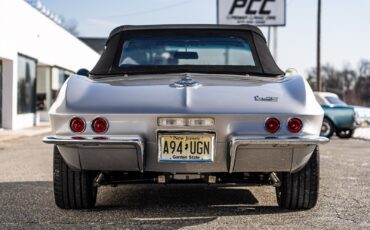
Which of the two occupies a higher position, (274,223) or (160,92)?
(160,92)

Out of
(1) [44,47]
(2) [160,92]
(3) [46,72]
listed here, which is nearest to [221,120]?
(2) [160,92]

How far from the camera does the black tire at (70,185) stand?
14.7ft

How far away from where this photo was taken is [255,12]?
90.0ft

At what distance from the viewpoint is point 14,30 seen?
20250 millimetres

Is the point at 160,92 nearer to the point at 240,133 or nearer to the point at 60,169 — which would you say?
the point at 240,133

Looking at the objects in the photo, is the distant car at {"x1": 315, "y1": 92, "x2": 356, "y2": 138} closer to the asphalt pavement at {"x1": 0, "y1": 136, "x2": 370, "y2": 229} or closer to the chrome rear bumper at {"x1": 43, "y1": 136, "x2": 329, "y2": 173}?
the asphalt pavement at {"x1": 0, "y1": 136, "x2": 370, "y2": 229}

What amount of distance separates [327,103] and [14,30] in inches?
424

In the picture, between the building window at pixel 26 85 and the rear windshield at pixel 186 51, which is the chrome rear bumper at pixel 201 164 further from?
the building window at pixel 26 85

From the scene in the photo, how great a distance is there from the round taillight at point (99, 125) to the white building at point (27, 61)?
597 inches

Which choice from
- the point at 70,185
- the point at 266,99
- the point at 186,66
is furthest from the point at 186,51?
the point at 70,185

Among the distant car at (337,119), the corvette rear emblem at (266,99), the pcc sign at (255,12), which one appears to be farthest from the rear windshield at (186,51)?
the pcc sign at (255,12)

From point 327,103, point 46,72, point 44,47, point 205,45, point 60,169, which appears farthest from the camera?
point 46,72

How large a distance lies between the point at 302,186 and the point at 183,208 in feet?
3.23

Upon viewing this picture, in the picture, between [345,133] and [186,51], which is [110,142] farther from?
[345,133]
